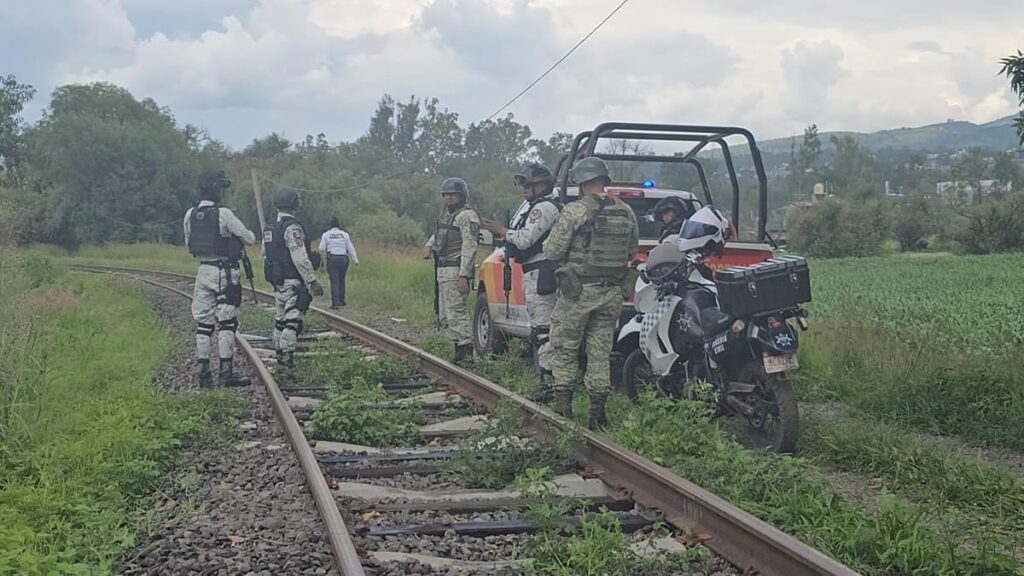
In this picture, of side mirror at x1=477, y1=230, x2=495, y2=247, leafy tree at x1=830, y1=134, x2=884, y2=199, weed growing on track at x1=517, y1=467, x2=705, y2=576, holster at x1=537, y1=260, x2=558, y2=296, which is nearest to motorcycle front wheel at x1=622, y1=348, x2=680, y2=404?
holster at x1=537, y1=260, x2=558, y2=296

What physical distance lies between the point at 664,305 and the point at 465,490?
247 cm

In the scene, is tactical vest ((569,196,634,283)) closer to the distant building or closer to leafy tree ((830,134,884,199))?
the distant building

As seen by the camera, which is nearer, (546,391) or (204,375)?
(546,391)

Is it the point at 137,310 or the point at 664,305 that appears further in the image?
the point at 137,310

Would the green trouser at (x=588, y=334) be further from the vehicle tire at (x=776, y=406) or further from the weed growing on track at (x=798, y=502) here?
the vehicle tire at (x=776, y=406)

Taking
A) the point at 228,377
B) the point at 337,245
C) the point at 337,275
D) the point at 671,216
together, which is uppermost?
the point at 671,216

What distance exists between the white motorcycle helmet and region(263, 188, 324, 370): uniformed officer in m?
3.79

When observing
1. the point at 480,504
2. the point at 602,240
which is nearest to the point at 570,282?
the point at 602,240

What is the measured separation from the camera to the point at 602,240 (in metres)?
6.80

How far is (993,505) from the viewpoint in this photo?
17.0 ft

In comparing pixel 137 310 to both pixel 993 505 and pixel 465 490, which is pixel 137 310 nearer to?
pixel 465 490

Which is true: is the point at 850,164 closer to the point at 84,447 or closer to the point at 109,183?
the point at 109,183

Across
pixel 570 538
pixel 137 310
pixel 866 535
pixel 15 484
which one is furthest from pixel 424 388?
pixel 137 310

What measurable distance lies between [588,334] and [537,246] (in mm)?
1411
